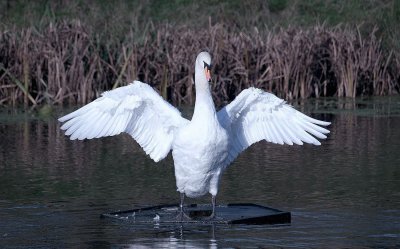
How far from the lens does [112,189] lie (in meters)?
13.1

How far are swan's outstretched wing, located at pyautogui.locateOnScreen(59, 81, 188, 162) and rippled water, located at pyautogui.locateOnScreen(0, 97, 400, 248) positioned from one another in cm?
71

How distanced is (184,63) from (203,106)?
12333 millimetres

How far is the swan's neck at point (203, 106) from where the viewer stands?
10852 mm

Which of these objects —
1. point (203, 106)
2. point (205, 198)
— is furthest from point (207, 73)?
point (205, 198)

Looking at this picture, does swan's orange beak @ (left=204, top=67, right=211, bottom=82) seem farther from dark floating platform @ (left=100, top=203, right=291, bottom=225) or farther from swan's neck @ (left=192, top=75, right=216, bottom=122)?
dark floating platform @ (left=100, top=203, right=291, bottom=225)

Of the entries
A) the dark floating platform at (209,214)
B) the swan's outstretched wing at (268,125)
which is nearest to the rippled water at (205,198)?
the dark floating platform at (209,214)

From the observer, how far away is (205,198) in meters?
13.0

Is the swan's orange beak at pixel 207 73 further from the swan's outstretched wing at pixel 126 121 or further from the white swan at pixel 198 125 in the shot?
the swan's outstretched wing at pixel 126 121

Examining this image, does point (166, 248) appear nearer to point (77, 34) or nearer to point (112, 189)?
point (112, 189)

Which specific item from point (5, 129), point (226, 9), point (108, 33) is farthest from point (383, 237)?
point (226, 9)

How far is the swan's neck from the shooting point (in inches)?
427

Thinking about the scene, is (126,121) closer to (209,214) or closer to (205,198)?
(209,214)

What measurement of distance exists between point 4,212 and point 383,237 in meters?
3.70

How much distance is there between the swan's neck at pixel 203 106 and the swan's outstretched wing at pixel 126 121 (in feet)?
1.89
